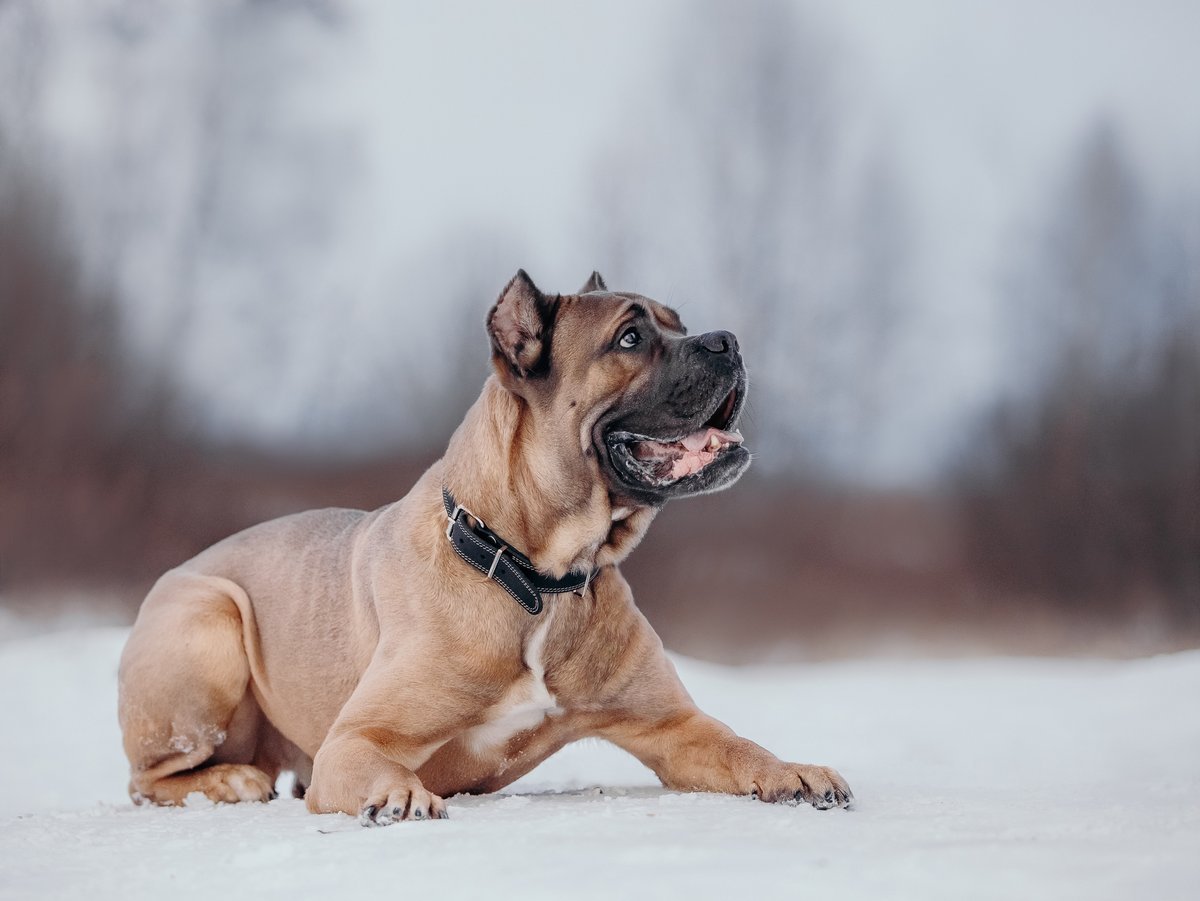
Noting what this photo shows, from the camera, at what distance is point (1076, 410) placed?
710cm

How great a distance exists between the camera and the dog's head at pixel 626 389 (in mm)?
3090

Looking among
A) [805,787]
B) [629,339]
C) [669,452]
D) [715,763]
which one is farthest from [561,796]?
[629,339]

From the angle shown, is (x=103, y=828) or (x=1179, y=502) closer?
(x=103, y=828)

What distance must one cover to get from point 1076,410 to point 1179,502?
806mm

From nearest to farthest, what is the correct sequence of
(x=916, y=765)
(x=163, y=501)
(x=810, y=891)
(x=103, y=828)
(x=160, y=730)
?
(x=810, y=891)
(x=103, y=828)
(x=160, y=730)
(x=916, y=765)
(x=163, y=501)

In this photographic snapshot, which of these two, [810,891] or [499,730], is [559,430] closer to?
[499,730]

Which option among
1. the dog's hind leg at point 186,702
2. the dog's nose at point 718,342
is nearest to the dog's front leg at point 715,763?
the dog's nose at point 718,342

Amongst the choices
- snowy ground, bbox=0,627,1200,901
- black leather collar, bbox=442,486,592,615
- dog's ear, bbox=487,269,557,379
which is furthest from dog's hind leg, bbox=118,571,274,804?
dog's ear, bbox=487,269,557,379

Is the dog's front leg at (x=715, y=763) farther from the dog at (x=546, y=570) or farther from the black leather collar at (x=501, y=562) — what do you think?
the black leather collar at (x=501, y=562)

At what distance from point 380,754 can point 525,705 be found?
45cm

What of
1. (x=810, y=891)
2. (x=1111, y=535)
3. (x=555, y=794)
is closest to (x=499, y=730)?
(x=555, y=794)

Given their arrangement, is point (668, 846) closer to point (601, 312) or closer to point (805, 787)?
point (805, 787)

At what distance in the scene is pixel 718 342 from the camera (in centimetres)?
307

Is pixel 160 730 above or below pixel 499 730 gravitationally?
below
